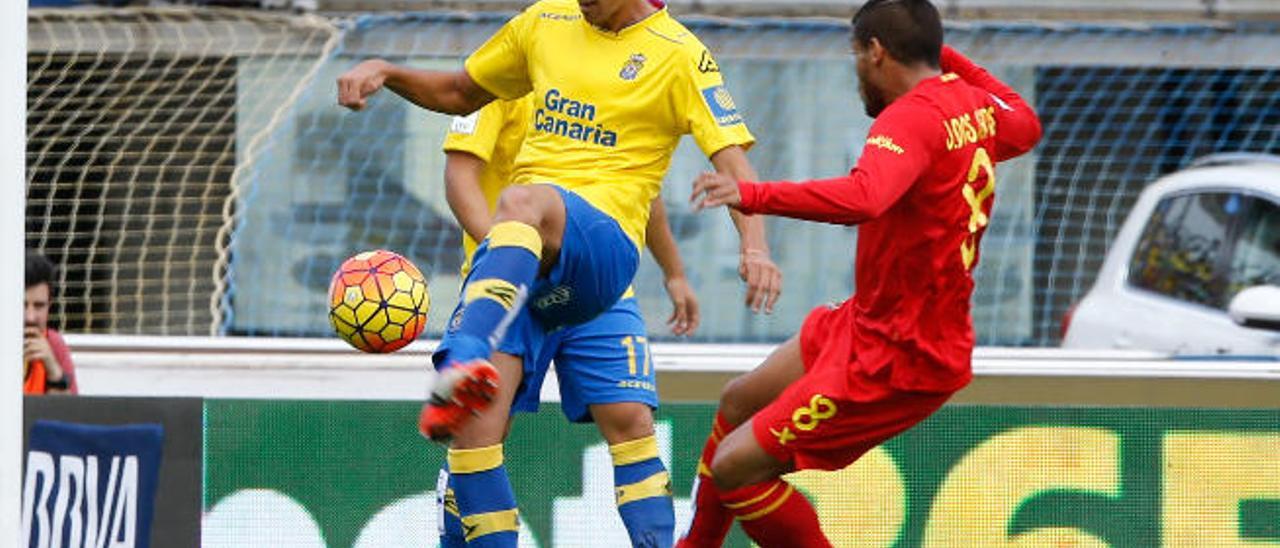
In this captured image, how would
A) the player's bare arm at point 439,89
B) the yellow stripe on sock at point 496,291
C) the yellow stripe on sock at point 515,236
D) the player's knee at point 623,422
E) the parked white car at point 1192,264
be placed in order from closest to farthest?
the yellow stripe on sock at point 496,291 < the yellow stripe on sock at point 515,236 < the player's bare arm at point 439,89 < the player's knee at point 623,422 < the parked white car at point 1192,264

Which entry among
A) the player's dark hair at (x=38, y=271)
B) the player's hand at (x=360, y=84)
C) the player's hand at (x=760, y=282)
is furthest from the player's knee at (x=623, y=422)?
the player's dark hair at (x=38, y=271)

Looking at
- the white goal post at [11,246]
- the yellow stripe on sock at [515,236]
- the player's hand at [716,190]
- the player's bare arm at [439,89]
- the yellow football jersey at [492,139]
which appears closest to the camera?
the white goal post at [11,246]

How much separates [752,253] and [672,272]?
136 cm

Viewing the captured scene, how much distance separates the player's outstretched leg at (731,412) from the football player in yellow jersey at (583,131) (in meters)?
0.38

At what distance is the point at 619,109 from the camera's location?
7715mm

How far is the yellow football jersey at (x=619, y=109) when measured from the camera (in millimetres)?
7707

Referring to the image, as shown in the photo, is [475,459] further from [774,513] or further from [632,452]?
[774,513]

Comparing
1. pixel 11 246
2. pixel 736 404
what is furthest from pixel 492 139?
pixel 11 246

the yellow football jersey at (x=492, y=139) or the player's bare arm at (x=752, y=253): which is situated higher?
the yellow football jersey at (x=492, y=139)

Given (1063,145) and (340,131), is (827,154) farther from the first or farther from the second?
(340,131)

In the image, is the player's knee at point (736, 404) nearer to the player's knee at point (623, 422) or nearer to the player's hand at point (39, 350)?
the player's knee at point (623, 422)

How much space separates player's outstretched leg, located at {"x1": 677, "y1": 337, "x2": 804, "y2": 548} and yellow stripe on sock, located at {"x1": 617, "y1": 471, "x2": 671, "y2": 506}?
15 centimetres

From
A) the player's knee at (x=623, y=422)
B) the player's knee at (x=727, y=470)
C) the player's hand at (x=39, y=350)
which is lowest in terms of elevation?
the player's knee at (x=727, y=470)

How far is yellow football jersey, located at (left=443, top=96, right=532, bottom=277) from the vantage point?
28.6 ft
